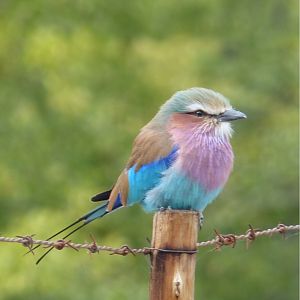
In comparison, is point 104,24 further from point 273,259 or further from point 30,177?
point 273,259

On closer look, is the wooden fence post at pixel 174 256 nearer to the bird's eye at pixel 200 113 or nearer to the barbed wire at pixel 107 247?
the barbed wire at pixel 107 247

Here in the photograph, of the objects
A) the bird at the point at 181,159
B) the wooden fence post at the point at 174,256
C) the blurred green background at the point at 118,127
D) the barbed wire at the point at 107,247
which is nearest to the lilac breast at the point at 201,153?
the bird at the point at 181,159

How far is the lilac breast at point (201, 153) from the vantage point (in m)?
4.71

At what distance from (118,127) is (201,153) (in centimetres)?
597

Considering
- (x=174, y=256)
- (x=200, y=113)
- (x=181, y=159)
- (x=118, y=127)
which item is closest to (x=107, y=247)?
(x=174, y=256)

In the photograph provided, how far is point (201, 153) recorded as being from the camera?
4.79 m

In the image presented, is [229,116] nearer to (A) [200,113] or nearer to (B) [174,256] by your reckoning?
(A) [200,113]

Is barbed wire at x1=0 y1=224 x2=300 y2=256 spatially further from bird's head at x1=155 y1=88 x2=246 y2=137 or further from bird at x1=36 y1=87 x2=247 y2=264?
bird's head at x1=155 y1=88 x2=246 y2=137

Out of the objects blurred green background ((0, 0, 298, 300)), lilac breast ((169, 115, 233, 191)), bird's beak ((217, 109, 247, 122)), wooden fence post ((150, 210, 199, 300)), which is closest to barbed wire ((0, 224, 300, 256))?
wooden fence post ((150, 210, 199, 300))

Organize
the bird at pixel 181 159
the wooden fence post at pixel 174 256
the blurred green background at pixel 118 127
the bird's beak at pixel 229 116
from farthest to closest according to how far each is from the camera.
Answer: the blurred green background at pixel 118 127, the bird's beak at pixel 229 116, the bird at pixel 181 159, the wooden fence post at pixel 174 256

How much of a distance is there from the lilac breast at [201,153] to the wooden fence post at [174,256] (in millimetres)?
855

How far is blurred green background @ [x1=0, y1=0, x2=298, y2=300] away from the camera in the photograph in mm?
9000

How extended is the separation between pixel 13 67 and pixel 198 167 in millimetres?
5715

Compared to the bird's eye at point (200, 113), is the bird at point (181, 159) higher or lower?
lower
